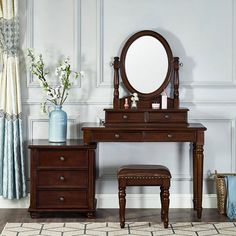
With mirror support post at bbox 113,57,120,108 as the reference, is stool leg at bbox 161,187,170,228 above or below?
below

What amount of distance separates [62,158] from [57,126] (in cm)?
28

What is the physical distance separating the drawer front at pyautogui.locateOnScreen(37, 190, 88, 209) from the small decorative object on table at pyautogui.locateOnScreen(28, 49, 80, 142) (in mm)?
446

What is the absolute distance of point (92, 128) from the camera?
464cm

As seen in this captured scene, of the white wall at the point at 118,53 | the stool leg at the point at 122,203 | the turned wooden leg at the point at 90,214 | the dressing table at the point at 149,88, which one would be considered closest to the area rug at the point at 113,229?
the stool leg at the point at 122,203

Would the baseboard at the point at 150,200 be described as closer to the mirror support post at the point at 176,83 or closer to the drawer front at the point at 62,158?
the drawer front at the point at 62,158

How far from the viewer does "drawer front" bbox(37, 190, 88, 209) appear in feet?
15.5

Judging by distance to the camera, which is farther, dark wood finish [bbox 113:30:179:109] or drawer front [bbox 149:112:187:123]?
dark wood finish [bbox 113:30:179:109]

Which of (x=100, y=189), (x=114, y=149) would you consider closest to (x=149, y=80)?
(x=114, y=149)

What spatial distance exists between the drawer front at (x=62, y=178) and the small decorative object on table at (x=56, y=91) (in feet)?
0.96

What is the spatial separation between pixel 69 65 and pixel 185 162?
4.41ft

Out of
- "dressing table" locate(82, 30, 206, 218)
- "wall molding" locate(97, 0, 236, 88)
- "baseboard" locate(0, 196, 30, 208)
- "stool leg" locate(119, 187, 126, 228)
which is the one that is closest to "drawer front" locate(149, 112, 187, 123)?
"dressing table" locate(82, 30, 206, 218)

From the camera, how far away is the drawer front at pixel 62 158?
471cm

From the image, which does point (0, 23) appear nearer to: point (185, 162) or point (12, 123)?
point (12, 123)

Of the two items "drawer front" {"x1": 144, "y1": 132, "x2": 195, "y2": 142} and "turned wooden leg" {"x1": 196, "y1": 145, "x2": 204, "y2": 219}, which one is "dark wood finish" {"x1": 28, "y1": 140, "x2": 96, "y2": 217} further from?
"turned wooden leg" {"x1": 196, "y1": 145, "x2": 204, "y2": 219}
